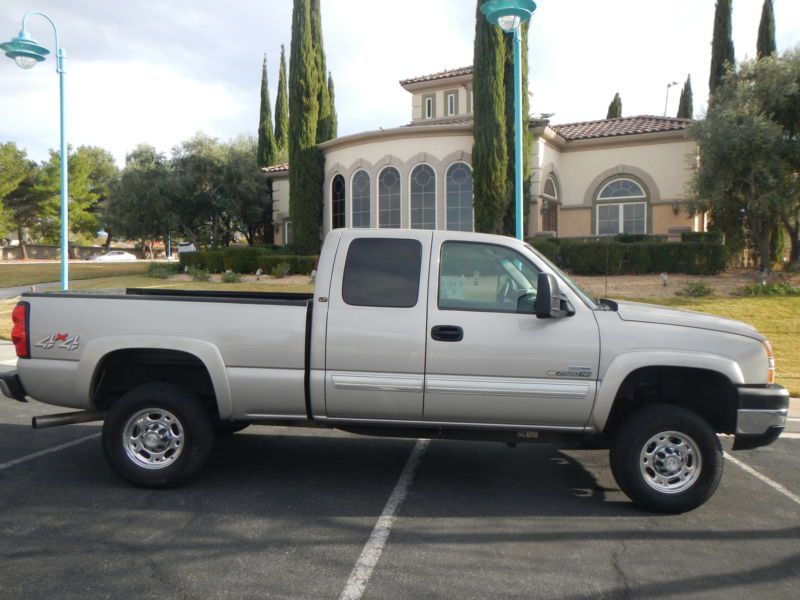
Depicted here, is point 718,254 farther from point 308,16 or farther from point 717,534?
point 308,16

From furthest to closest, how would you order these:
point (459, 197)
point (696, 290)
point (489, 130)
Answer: point (459, 197), point (489, 130), point (696, 290)

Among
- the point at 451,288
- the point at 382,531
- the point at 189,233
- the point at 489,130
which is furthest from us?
the point at 189,233

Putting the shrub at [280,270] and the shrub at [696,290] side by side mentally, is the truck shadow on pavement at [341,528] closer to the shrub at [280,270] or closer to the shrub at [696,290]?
the shrub at [696,290]

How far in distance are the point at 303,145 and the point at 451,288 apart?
2176cm

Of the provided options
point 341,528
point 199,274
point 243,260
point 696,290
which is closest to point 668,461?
point 341,528

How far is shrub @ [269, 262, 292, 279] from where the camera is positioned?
907 inches

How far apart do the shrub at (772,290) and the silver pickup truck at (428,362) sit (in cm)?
1263

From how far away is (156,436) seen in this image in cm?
514

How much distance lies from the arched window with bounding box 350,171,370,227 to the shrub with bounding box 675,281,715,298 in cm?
1202

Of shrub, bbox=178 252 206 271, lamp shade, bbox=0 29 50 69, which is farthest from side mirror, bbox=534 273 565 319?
shrub, bbox=178 252 206 271

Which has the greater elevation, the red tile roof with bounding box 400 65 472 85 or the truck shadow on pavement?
the red tile roof with bounding box 400 65 472 85

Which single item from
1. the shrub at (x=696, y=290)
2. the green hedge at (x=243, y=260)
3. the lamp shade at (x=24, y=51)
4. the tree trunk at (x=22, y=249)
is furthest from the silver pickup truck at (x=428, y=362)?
the tree trunk at (x=22, y=249)

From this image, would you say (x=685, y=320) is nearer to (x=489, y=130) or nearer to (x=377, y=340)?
(x=377, y=340)

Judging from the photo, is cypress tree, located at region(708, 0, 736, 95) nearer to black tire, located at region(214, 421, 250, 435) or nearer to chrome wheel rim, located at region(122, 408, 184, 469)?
black tire, located at region(214, 421, 250, 435)
